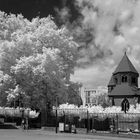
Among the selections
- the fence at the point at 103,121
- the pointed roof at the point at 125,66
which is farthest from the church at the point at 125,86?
the fence at the point at 103,121

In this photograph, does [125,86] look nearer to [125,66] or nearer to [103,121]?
[125,66]

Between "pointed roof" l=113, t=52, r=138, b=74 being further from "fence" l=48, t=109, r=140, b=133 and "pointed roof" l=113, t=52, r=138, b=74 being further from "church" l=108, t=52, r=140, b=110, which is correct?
"fence" l=48, t=109, r=140, b=133

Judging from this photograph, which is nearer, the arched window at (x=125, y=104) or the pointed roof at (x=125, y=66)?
the arched window at (x=125, y=104)

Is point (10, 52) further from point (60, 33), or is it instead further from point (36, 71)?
point (60, 33)

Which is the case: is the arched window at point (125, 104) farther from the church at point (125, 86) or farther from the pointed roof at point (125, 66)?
the pointed roof at point (125, 66)

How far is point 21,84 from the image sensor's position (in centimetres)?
4622

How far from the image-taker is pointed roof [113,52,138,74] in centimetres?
9654

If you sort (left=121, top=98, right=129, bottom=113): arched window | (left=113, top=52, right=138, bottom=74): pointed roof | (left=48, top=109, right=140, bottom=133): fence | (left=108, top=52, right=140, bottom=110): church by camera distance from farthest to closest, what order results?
(left=113, top=52, right=138, bottom=74): pointed roof
(left=108, top=52, right=140, bottom=110): church
(left=121, top=98, right=129, bottom=113): arched window
(left=48, top=109, right=140, bottom=133): fence

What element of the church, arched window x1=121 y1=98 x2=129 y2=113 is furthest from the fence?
the church

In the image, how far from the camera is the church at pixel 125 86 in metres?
87.7

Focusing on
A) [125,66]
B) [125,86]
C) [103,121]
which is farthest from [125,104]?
[103,121]

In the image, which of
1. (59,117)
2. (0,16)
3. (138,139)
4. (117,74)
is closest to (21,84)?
(59,117)

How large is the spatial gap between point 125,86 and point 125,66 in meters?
7.52

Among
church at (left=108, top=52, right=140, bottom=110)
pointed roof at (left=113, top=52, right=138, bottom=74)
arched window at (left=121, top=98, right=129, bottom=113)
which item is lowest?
arched window at (left=121, top=98, right=129, bottom=113)
